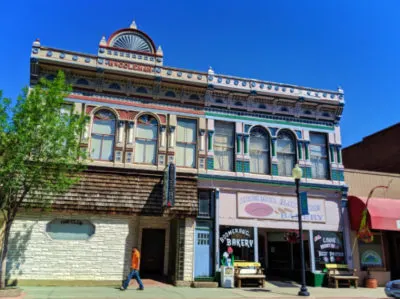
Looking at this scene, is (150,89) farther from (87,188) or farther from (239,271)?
(239,271)

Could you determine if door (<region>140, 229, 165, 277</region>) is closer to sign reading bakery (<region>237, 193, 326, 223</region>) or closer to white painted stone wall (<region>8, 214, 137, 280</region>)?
white painted stone wall (<region>8, 214, 137, 280</region>)

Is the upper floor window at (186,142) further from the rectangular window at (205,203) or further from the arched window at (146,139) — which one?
the rectangular window at (205,203)

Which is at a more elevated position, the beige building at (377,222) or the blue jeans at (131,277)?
the beige building at (377,222)

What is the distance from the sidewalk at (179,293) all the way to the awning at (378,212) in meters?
2.94

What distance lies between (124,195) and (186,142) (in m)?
3.74

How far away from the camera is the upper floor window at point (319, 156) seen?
58.6 ft

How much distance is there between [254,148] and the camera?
17.5 metres

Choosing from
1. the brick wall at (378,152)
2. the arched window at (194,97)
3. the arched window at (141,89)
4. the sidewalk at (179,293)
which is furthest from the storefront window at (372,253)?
the arched window at (141,89)

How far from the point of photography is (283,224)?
16.6 metres

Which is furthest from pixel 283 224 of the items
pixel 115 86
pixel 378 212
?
pixel 115 86

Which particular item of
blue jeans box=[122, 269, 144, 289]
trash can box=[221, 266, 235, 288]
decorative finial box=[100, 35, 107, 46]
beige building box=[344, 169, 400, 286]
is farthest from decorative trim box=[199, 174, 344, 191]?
decorative finial box=[100, 35, 107, 46]

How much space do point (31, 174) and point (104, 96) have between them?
5669mm

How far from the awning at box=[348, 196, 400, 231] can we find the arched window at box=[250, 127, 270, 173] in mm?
4376

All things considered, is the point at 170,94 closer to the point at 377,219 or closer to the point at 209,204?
the point at 209,204
